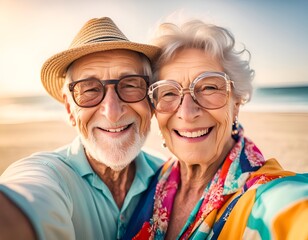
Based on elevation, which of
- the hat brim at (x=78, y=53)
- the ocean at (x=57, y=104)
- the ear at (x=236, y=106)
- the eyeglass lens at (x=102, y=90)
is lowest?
the ocean at (x=57, y=104)

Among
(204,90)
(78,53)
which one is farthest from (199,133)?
(78,53)

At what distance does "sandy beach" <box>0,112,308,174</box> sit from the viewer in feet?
31.7

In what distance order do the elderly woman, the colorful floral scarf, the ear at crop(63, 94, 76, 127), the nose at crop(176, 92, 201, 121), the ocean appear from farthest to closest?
the ocean < the ear at crop(63, 94, 76, 127) < the nose at crop(176, 92, 201, 121) < the elderly woman < the colorful floral scarf

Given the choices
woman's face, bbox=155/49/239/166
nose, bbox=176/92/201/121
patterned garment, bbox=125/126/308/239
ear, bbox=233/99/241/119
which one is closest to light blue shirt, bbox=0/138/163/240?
patterned garment, bbox=125/126/308/239

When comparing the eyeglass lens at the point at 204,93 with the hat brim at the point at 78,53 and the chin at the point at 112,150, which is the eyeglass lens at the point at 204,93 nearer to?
the hat brim at the point at 78,53

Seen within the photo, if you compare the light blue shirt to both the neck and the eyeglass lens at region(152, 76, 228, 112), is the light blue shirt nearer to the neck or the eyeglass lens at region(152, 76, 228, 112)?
the neck

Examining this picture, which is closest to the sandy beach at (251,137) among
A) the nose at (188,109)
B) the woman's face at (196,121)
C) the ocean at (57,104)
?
the ocean at (57,104)

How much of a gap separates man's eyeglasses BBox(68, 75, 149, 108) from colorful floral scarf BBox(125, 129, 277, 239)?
709 mm

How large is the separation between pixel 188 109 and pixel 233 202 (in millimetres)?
681

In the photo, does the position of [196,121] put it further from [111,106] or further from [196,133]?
[111,106]

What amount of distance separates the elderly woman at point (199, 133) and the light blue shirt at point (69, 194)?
0.49 feet

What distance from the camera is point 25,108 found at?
24.2 meters

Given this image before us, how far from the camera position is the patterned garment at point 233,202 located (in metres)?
1.57

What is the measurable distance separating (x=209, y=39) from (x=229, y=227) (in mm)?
1229
